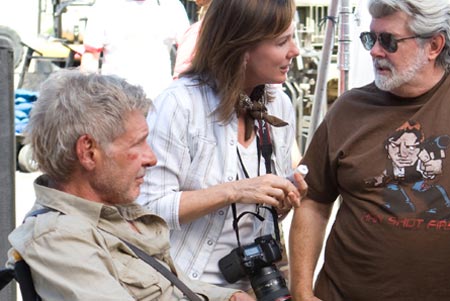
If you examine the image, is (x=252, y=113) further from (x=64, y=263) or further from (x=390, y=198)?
(x=64, y=263)

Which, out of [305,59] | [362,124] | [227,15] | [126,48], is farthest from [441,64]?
[305,59]

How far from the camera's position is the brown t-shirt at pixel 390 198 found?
2.84 m

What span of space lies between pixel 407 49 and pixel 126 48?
3230 mm

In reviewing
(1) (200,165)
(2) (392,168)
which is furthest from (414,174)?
(1) (200,165)

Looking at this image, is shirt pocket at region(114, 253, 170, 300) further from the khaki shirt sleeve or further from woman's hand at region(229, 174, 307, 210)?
woman's hand at region(229, 174, 307, 210)

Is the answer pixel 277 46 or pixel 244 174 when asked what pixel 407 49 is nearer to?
pixel 277 46

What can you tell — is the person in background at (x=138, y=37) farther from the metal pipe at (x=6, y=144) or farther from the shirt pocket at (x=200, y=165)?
the shirt pocket at (x=200, y=165)

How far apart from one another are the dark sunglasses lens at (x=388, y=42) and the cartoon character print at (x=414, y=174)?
0.26 meters

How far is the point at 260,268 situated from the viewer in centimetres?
285

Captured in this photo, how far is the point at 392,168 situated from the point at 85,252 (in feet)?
3.73

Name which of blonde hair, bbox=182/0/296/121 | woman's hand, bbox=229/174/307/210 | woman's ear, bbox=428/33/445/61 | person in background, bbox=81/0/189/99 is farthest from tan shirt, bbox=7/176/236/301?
person in background, bbox=81/0/189/99

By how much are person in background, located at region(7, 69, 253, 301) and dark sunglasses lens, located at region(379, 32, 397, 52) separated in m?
0.92

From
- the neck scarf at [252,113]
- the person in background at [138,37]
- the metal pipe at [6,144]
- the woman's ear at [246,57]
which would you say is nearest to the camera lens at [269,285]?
the neck scarf at [252,113]

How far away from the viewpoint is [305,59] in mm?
10891
